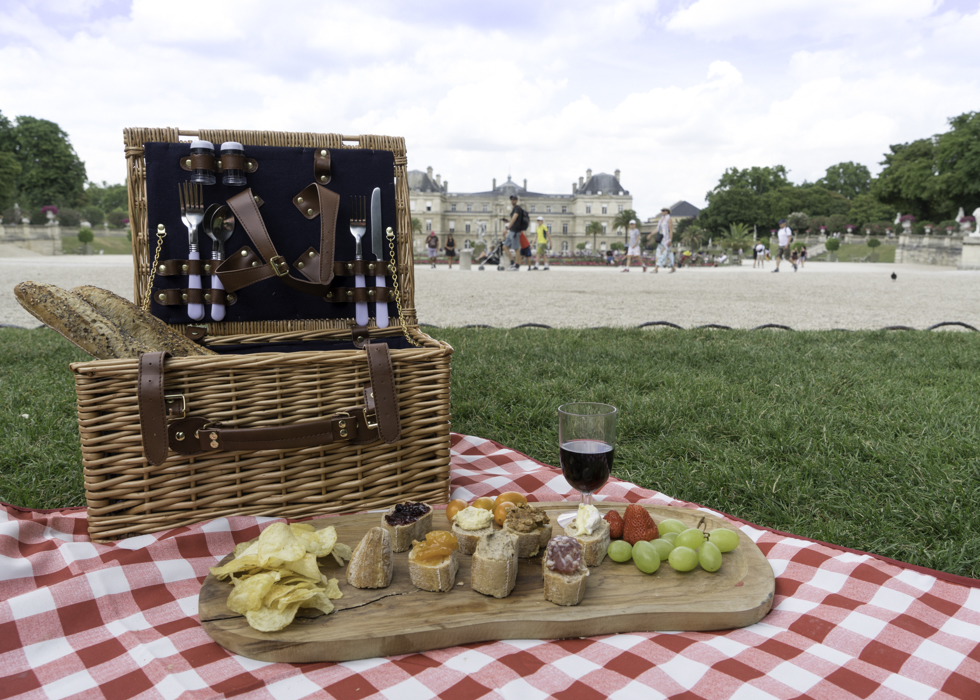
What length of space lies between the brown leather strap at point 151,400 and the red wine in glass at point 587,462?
0.92 metres

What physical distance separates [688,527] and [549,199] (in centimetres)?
8468

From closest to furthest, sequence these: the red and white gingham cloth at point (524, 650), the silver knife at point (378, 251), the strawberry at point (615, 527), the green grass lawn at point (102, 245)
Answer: the red and white gingham cloth at point (524, 650) → the strawberry at point (615, 527) → the silver knife at point (378, 251) → the green grass lawn at point (102, 245)

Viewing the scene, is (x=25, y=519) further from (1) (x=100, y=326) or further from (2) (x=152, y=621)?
(2) (x=152, y=621)

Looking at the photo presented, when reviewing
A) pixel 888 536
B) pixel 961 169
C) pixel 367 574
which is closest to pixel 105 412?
pixel 367 574

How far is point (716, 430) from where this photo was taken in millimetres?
2439

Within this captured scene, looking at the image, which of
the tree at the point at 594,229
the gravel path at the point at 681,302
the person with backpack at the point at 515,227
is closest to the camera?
the gravel path at the point at 681,302

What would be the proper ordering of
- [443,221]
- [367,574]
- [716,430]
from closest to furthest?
[367,574] → [716,430] → [443,221]

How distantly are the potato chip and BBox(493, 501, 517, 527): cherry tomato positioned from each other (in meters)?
0.46

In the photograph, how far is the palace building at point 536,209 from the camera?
7650 centimetres

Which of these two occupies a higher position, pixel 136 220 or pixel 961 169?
pixel 961 169

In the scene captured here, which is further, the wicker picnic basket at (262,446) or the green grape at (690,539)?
the wicker picnic basket at (262,446)

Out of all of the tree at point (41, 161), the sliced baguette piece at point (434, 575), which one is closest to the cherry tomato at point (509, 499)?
the sliced baguette piece at point (434, 575)

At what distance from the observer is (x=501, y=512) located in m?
1.37

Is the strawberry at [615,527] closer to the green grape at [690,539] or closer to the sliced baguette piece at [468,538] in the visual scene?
the green grape at [690,539]
